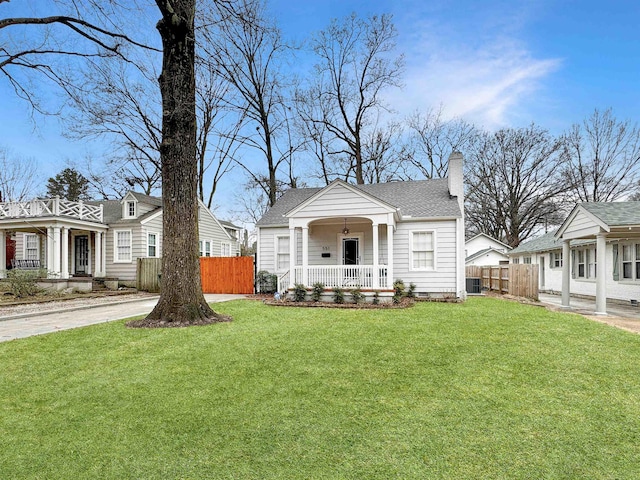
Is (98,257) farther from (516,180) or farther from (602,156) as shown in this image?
(602,156)

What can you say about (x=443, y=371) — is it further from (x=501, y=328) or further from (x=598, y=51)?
(x=598, y=51)

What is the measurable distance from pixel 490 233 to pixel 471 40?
26.6 metres

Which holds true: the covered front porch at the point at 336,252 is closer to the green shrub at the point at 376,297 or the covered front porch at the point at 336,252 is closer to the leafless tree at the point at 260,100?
the green shrub at the point at 376,297

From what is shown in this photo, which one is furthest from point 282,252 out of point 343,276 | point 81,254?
point 81,254

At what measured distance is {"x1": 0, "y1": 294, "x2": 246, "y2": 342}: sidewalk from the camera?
290 inches

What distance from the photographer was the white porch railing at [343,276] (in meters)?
12.5

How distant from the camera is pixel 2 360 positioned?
517 centimetres

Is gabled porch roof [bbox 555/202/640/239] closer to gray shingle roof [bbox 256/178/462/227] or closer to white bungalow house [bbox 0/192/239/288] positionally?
gray shingle roof [bbox 256/178/462/227]

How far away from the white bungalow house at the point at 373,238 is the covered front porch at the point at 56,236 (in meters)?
9.29

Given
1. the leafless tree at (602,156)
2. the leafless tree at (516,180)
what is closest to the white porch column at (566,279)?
the leafless tree at (602,156)

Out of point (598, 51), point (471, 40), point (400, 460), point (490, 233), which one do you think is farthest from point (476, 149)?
point (400, 460)

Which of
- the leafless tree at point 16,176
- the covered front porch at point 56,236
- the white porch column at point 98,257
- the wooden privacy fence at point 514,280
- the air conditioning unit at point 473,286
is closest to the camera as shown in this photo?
the wooden privacy fence at point 514,280

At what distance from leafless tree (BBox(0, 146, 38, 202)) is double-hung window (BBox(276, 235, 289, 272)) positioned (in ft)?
81.6

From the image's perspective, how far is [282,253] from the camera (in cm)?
1585
